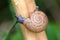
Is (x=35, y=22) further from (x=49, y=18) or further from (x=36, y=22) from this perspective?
(x=49, y=18)

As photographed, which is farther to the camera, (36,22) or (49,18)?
(49,18)

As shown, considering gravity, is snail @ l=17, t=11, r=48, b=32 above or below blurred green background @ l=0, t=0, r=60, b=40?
above

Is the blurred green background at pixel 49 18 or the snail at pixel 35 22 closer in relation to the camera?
the snail at pixel 35 22

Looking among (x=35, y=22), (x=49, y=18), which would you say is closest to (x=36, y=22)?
(x=35, y=22)

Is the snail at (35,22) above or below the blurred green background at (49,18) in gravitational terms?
above

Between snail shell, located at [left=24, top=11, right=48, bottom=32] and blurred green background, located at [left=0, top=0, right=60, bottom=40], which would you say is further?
blurred green background, located at [left=0, top=0, right=60, bottom=40]

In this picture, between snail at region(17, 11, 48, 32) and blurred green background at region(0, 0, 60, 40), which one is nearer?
snail at region(17, 11, 48, 32)

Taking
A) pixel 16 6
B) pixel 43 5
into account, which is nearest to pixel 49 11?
pixel 43 5

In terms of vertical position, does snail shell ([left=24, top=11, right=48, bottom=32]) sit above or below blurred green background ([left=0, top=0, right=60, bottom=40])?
above
